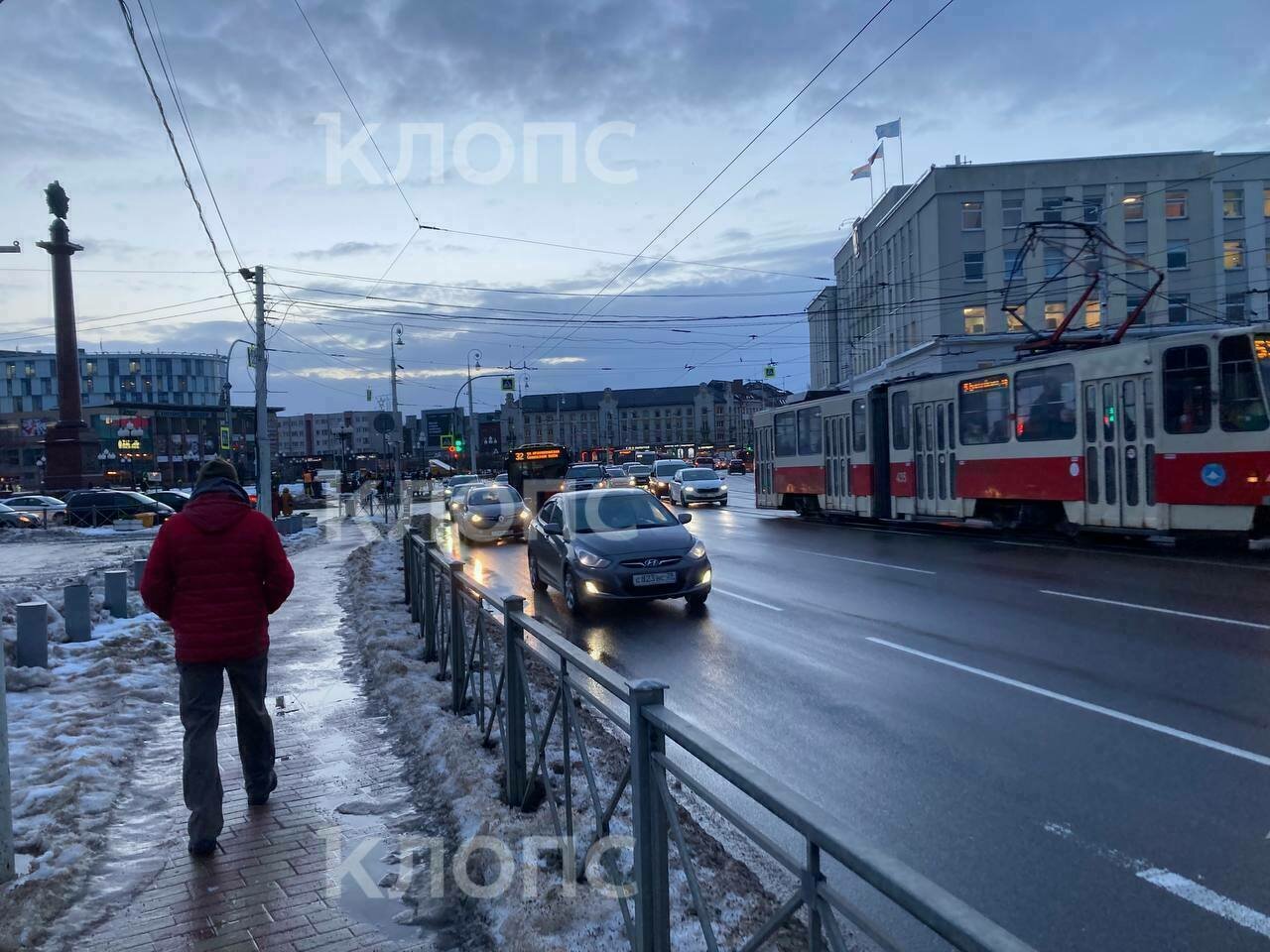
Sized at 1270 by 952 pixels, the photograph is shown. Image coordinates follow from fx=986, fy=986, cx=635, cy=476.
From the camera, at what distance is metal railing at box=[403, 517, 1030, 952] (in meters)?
1.98

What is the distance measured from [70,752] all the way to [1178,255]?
59619 millimetres

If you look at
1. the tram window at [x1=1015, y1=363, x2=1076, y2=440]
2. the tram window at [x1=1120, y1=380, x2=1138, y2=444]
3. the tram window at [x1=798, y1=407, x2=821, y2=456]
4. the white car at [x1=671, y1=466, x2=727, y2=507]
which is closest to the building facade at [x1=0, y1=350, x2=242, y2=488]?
the white car at [x1=671, y1=466, x2=727, y2=507]

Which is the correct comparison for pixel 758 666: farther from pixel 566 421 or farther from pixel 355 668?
pixel 566 421

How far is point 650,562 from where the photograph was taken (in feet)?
39.2

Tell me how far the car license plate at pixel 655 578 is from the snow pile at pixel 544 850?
4633mm

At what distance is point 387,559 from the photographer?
19.8 meters

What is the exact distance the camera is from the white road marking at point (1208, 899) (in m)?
3.86

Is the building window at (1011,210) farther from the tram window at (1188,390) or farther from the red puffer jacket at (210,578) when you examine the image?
the red puffer jacket at (210,578)

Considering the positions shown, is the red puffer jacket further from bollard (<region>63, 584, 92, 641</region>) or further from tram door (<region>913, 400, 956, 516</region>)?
tram door (<region>913, 400, 956, 516</region>)

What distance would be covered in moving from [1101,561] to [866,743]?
34.3 ft

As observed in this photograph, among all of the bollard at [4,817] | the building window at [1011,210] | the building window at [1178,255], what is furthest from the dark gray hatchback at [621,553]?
the building window at [1178,255]

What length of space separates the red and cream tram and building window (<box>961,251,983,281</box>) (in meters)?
31.9

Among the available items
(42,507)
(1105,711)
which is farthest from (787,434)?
(42,507)

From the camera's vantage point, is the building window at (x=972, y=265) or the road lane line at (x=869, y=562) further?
the building window at (x=972, y=265)
